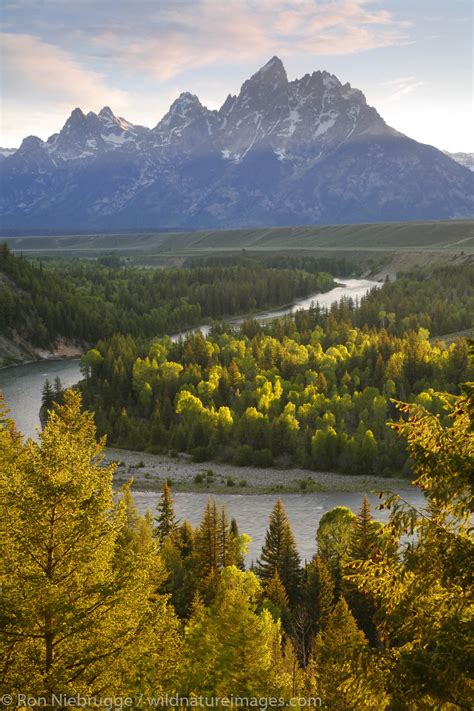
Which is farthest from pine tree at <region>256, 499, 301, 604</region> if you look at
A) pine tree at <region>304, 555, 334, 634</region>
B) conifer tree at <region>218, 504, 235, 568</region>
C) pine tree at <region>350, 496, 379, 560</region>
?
pine tree at <region>350, 496, 379, 560</region>

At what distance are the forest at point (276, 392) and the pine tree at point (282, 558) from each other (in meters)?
26.6

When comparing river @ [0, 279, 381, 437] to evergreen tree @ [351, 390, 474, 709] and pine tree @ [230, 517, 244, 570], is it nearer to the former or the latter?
pine tree @ [230, 517, 244, 570]

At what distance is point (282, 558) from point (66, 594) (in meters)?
34.1

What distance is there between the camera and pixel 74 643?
47.9 ft

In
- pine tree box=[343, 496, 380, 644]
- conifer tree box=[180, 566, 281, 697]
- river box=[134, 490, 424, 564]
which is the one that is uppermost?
conifer tree box=[180, 566, 281, 697]

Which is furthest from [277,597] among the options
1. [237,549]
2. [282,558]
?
[237,549]

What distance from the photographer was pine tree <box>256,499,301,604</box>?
1831 inches

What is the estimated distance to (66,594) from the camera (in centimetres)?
1456

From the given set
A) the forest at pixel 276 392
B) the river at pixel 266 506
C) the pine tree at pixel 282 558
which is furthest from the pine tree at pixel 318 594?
the forest at pixel 276 392

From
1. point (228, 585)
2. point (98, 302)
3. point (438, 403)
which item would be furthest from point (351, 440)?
point (98, 302)

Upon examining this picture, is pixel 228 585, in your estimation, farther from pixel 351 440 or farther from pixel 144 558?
pixel 351 440

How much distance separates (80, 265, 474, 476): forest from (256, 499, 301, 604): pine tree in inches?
1049

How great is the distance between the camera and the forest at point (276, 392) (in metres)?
86.5

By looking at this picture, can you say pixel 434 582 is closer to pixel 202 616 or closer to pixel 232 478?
pixel 202 616
